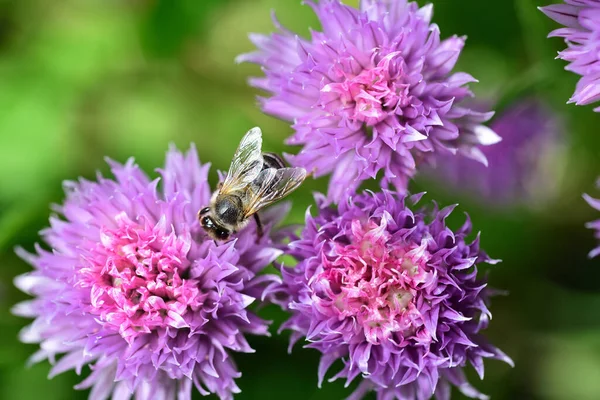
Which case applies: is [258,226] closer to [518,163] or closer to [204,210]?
[204,210]

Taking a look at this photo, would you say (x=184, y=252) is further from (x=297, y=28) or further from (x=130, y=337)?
(x=297, y=28)

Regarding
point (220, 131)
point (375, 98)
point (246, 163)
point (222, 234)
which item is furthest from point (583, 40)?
point (220, 131)

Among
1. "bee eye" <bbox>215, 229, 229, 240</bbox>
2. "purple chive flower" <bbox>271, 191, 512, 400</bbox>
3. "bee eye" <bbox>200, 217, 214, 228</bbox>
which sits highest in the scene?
"bee eye" <bbox>200, 217, 214, 228</bbox>

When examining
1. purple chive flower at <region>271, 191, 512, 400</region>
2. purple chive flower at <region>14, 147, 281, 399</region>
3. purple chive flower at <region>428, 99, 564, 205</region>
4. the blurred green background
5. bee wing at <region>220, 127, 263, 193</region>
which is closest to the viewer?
purple chive flower at <region>271, 191, 512, 400</region>

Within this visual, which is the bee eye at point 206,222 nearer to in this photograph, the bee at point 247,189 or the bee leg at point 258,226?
the bee at point 247,189

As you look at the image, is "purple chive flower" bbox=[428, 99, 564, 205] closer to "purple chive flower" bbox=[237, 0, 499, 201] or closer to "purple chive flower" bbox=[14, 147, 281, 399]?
"purple chive flower" bbox=[237, 0, 499, 201]

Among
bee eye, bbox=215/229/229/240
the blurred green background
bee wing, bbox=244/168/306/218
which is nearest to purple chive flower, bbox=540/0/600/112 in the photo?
the blurred green background

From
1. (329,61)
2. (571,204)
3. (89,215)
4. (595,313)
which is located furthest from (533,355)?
(89,215)
